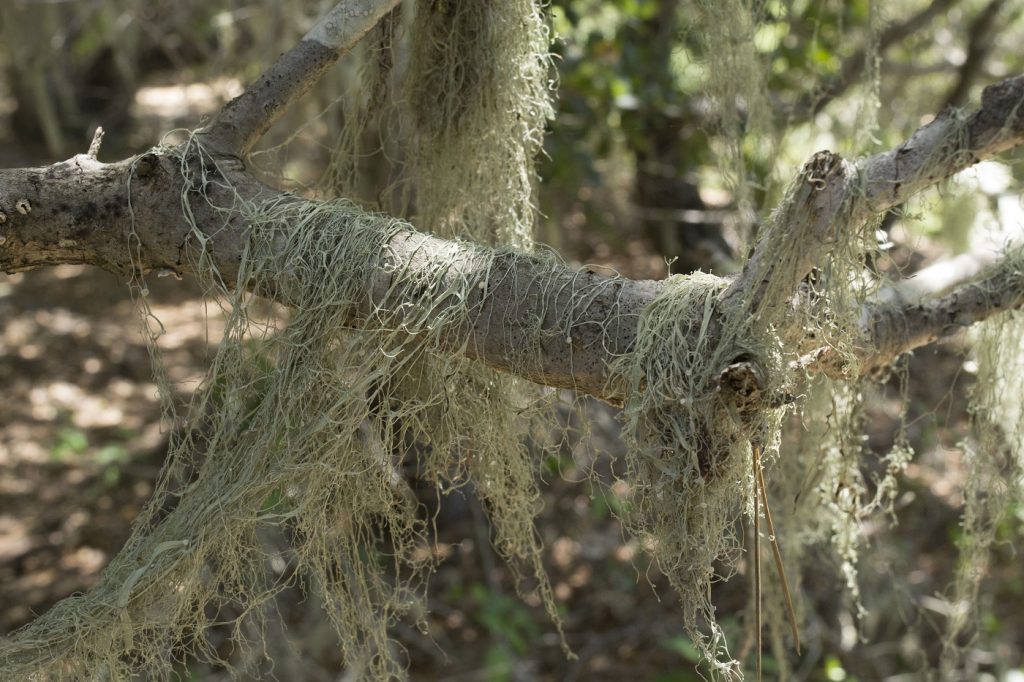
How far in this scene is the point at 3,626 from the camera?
11.2 ft

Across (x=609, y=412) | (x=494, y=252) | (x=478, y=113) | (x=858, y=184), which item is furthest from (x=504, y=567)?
(x=858, y=184)

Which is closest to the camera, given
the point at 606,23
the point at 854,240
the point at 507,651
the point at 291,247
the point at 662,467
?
the point at 662,467

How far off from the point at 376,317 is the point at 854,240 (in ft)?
2.26

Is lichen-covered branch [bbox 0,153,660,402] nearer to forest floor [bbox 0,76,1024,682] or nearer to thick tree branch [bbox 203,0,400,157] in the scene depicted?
thick tree branch [bbox 203,0,400,157]

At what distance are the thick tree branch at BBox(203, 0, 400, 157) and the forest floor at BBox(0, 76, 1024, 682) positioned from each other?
1785 millimetres

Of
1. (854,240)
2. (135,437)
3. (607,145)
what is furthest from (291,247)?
(135,437)

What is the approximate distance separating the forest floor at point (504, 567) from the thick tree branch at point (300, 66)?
178 centimetres

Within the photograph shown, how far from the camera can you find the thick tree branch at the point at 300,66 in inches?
61.4

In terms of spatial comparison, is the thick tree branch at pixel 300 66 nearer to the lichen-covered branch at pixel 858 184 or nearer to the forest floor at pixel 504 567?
the lichen-covered branch at pixel 858 184

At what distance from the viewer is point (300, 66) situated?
61.9 inches

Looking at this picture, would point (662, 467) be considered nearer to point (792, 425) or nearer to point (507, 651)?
point (792, 425)

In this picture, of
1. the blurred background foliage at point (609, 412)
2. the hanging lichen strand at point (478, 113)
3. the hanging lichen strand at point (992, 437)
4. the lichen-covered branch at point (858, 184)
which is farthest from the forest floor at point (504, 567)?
the lichen-covered branch at point (858, 184)

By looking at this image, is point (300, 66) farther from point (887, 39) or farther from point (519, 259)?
point (887, 39)

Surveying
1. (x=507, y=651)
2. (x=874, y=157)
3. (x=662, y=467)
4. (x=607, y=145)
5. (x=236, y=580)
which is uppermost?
(x=607, y=145)
